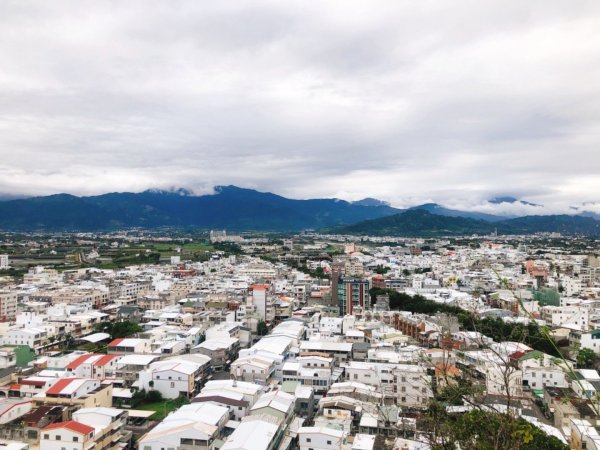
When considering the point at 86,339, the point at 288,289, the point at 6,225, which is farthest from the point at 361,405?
the point at 6,225

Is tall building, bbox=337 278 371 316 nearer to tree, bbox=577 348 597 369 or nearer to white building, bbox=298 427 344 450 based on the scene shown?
tree, bbox=577 348 597 369

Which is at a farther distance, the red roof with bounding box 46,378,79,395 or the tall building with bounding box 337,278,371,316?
the tall building with bounding box 337,278,371,316

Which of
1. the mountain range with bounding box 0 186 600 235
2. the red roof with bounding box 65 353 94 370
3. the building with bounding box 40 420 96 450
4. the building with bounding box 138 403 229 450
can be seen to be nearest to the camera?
the building with bounding box 40 420 96 450

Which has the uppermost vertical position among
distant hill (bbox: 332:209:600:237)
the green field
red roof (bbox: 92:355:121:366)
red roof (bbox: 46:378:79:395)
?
distant hill (bbox: 332:209:600:237)

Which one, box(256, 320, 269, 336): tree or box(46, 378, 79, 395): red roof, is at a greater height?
box(46, 378, 79, 395): red roof

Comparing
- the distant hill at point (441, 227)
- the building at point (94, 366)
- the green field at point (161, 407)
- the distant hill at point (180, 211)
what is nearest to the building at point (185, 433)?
the green field at point (161, 407)

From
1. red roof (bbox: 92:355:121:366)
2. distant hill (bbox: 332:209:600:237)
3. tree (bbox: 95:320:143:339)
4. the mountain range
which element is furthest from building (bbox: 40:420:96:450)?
the mountain range

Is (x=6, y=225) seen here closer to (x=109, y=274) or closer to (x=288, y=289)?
(x=109, y=274)
